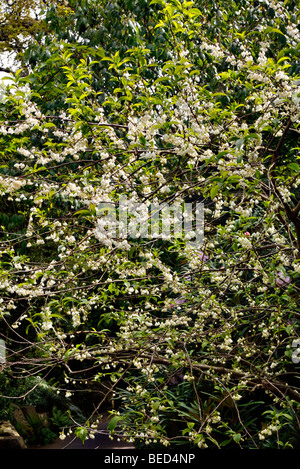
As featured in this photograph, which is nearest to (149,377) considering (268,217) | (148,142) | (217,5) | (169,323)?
(169,323)

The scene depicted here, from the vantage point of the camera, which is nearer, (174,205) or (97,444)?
(174,205)

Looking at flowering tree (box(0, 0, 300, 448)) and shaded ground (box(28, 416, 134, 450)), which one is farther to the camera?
shaded ground (box(28, 416, 134, 450))

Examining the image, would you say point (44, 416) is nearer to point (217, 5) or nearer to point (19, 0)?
point (217, 5)

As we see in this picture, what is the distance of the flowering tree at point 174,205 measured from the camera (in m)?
2.04

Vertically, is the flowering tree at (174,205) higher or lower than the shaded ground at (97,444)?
higher

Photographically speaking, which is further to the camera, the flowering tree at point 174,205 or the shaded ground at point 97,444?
the shaded ground at point 97,444

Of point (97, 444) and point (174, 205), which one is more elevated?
point (174, 205)

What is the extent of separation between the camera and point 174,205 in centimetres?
240

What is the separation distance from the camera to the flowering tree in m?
2.04

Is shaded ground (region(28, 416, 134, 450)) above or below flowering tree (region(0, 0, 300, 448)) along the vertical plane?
below
